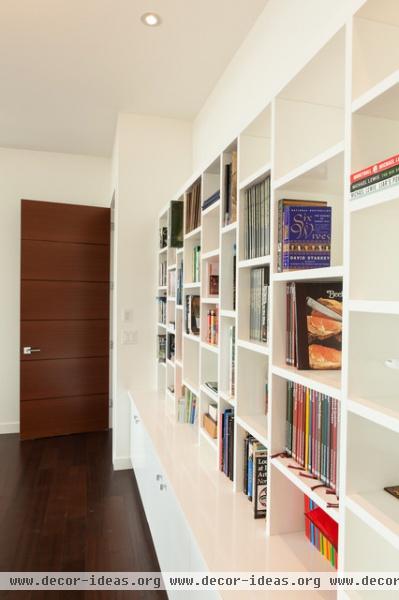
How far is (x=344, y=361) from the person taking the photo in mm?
919

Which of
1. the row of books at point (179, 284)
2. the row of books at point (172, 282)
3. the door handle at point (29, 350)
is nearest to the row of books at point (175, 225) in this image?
the row of books at point (179, 284)

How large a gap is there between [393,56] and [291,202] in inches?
18.4

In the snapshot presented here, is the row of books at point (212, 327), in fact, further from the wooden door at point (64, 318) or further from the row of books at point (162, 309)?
the wooden door at point (64, 318)

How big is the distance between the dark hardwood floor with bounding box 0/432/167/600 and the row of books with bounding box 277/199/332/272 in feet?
5.68

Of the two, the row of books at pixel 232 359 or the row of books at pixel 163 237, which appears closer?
the row of books at pixel 232 359

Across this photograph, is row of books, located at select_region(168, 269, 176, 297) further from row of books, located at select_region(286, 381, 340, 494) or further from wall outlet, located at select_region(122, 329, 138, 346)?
row of books, located at select_region(286, 381, 340, 494)

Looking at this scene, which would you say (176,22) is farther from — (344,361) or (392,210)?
(344,361)

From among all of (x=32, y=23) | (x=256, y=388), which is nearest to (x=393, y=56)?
(x=256, y=388)

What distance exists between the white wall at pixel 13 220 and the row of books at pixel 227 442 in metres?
3.19

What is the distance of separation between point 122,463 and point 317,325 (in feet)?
8.40

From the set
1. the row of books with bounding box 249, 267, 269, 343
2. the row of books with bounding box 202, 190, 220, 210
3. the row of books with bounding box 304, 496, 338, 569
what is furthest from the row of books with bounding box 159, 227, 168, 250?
the row of books with bounding box 304, 496, 338, 569

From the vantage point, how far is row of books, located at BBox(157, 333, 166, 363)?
10.2 ft

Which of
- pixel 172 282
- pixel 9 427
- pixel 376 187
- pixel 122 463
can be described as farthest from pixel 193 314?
pixel 9 427

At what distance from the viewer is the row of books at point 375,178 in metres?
0.78
